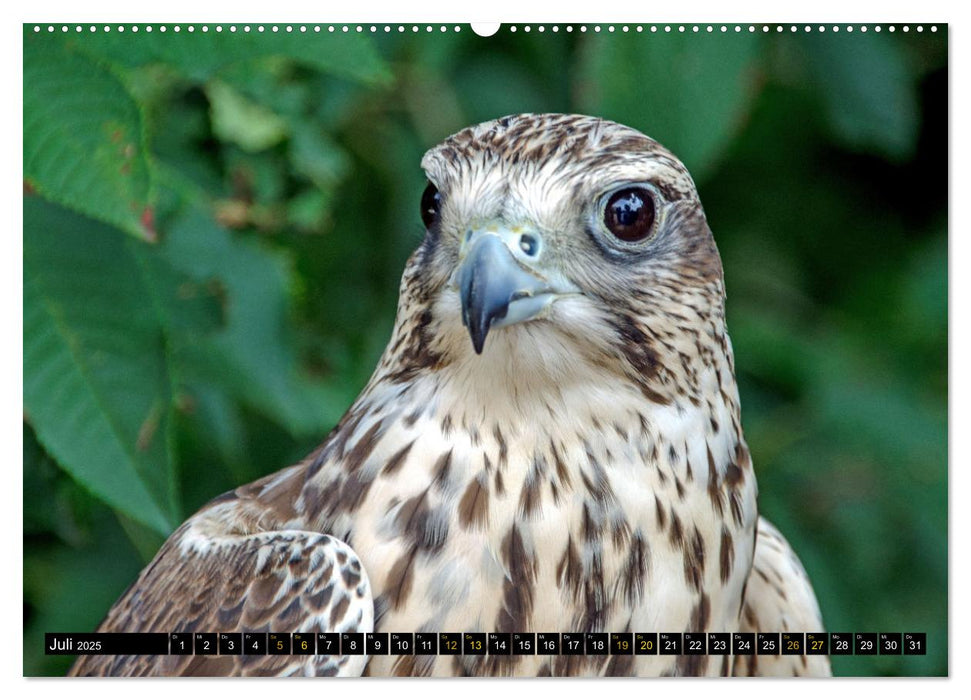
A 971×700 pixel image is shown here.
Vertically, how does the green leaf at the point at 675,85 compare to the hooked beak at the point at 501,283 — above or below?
above

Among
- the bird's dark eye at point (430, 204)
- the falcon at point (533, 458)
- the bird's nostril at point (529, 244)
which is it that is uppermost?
the bird's dark eye at point (430, 204)

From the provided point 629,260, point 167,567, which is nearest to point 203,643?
point 167,567

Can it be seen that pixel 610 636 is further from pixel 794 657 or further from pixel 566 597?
pixel 794 657

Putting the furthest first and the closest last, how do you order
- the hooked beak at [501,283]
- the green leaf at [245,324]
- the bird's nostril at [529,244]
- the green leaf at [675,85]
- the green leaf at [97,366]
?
the green leaf at [245,324], the green leaf at [675,85], the green leaf at [97,366], the bird's nostril at [529,244], the hooked beak at [501,283]

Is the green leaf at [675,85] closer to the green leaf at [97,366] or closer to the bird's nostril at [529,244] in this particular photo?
the bird's nostril at [529,244]

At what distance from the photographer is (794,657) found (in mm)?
2316

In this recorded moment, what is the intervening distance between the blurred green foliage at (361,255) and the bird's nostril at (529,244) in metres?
0.46

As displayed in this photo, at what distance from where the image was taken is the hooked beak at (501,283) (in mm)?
1751

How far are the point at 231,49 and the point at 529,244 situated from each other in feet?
2.35

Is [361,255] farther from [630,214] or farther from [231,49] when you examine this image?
[630,214]

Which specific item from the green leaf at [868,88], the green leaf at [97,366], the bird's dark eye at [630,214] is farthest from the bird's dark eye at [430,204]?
the green leaf at [868,88]

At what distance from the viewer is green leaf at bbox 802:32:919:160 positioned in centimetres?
235

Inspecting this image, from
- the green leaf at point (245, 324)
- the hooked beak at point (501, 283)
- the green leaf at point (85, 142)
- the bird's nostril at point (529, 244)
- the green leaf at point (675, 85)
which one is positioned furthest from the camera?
the green leaf at point (245, 324)

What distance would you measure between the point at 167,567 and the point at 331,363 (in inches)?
33.4
